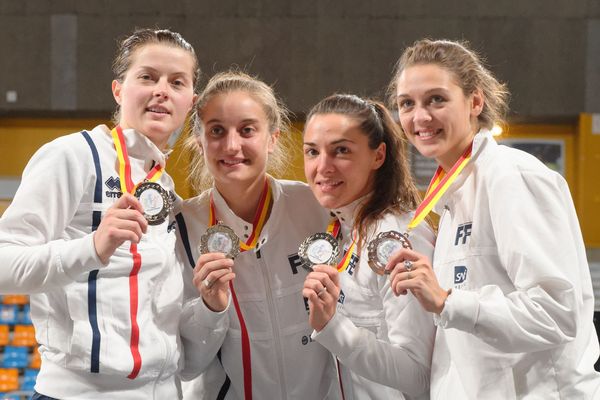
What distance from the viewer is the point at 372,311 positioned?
276 cm

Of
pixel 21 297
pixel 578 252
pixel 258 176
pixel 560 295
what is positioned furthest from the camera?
pixel 21 297

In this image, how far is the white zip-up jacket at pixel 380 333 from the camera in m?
2.61

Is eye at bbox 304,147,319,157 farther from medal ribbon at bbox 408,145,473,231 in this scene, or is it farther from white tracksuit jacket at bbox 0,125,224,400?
white tracksuit jacket at bbox 0,125,224,400

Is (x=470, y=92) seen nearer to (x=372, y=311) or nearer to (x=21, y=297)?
(x=372, y=311)

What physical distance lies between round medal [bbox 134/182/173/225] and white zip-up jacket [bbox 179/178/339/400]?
1.21 feet

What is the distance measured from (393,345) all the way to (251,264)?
2.10 feet

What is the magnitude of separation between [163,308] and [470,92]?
1.29 metres

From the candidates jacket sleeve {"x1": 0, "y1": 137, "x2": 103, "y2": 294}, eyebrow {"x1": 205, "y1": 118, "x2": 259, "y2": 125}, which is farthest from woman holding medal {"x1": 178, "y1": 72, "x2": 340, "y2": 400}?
jacket sleeve {"x1": 0, "y1": 137, "x2": 103, "y2": 294}

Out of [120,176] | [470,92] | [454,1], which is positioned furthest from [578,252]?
[454,1]

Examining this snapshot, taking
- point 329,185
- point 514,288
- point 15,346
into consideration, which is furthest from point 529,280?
point 15,346

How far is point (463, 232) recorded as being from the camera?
7.97ft

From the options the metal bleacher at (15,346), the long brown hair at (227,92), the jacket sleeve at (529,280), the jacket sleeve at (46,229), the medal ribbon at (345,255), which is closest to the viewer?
the jacket sleeve at (529,280)

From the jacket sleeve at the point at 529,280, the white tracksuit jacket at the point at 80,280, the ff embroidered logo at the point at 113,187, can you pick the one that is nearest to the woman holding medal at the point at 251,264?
the white tracksuit jacket at the point at 80,280

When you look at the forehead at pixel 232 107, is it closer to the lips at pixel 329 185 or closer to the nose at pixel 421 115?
the lips at pixel 329 185
